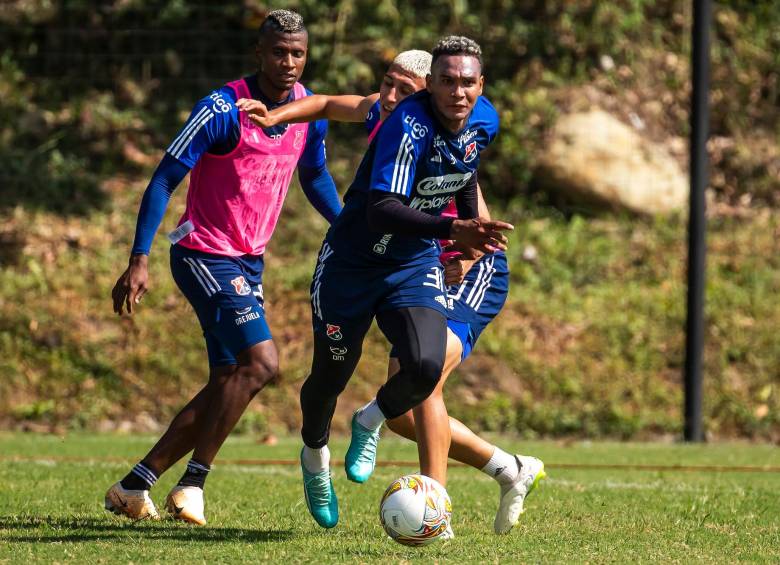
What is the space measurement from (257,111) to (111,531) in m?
1.98

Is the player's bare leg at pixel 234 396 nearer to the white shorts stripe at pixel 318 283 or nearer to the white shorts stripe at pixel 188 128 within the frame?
the white shorts stripe at pixel 318 283

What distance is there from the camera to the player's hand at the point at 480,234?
16.4 feet

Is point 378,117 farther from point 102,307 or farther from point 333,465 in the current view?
point 102,307

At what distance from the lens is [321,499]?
5930 mm

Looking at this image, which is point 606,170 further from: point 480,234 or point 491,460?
point 480,234

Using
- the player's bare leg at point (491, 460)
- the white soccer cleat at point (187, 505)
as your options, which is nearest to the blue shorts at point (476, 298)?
the player's bare leg at point (491, 460)

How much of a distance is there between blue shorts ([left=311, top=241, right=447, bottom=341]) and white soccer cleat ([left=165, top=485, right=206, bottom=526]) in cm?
111

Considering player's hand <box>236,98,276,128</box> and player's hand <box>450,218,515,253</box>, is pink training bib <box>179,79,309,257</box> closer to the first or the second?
player's hand <box>236,98,276,128</box>

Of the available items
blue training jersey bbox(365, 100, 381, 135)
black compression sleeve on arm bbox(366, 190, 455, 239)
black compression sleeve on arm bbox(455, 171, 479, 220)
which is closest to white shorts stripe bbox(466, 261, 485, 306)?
black compression sleeve on arm bbox(455, 171, 479, 220)

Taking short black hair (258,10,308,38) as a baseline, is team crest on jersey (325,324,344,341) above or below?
below

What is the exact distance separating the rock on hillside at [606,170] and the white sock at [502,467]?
8.64m

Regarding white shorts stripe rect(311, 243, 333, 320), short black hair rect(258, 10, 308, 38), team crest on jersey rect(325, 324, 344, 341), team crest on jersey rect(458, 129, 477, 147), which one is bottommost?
team crest on jersey rect(325, 324, 344, 341)

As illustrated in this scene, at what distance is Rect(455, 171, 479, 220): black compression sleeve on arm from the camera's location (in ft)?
19.4

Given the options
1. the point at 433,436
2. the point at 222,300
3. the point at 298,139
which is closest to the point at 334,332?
the point at 433,436
